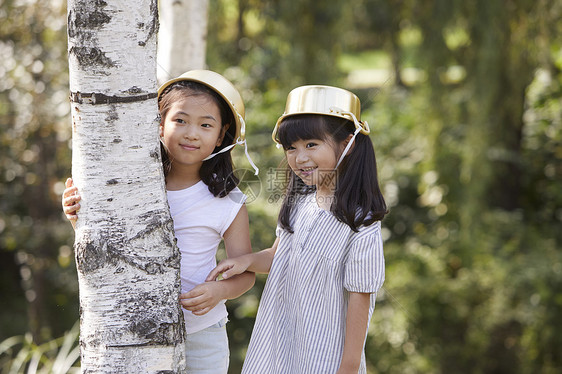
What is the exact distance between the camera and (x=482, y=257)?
4137mm

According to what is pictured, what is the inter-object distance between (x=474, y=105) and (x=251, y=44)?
199cm

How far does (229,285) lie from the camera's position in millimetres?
1530

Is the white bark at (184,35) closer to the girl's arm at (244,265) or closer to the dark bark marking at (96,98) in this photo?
the girl's arm at (244,265)

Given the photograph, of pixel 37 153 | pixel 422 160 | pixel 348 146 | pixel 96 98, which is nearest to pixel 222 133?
pixel 348 146

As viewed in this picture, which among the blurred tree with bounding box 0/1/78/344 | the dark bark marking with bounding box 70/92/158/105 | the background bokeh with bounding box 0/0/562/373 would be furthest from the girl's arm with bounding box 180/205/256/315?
the blurred tree with bounding box 0/1/78/344

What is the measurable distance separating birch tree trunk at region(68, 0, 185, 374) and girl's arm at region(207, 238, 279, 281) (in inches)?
7.7

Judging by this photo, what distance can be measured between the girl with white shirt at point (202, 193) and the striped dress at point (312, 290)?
11cm

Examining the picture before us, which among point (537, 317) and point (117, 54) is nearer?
point (117, 54)

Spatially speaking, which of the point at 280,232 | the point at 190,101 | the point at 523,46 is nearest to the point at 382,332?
the point at 523,46

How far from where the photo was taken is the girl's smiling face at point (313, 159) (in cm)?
157

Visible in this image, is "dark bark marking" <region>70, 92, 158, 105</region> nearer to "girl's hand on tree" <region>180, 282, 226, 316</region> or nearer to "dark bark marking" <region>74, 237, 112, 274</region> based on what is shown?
"dark bark marking" <region>74, 237, 112, 274</region>

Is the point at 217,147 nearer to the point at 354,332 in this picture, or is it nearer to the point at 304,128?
the point at 304,128

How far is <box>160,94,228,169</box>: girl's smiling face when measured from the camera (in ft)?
5.09

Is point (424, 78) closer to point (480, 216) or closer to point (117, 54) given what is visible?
point (480, 216)
